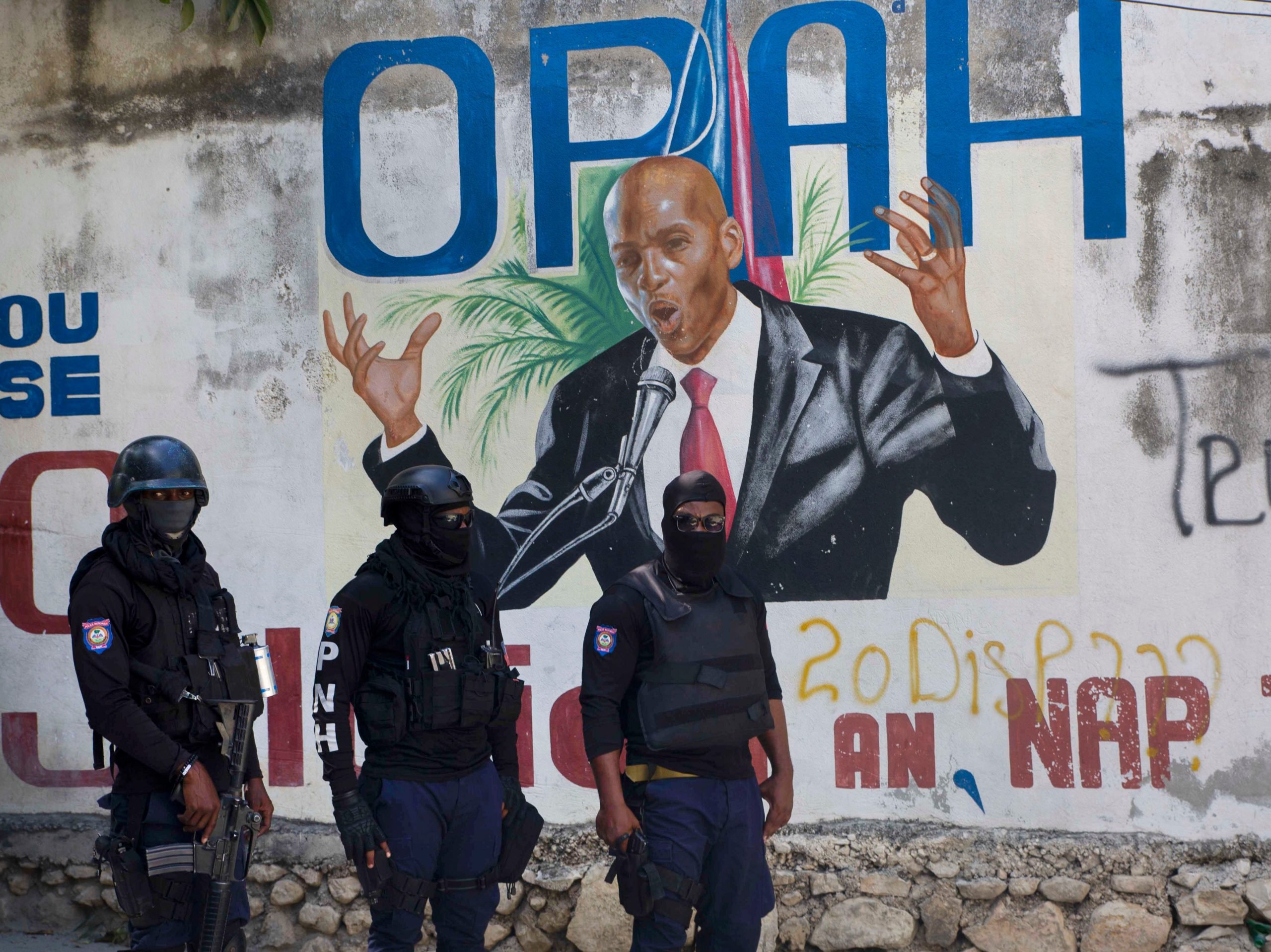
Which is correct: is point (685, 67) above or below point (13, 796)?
above

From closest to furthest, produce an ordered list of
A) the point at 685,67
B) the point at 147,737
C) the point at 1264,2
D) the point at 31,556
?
the point at 147,737
the point at 1264,2
the point at 685,67
the point at 31,556

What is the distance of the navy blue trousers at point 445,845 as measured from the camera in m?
3.64

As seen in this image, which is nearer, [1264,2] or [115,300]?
[1264,2]

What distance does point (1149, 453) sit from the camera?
500 cm

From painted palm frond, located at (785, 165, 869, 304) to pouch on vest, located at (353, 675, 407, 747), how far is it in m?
2.54

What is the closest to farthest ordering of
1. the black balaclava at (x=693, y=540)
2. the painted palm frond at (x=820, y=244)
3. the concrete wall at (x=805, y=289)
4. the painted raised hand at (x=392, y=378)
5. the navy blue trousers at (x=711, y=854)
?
1. the navy blue trousers at (x=711, y=854)
2. the black balaclava at (x=693, y=540)
3. the concrete wall at (x=805, y=289)
4. the painted palm frond at (x=820, y=244)
5. the painted raised hand at (x=392, y=378)

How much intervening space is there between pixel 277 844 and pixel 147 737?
209 cm

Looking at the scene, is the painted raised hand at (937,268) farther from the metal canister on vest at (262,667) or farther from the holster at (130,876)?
the holster at (130,876)

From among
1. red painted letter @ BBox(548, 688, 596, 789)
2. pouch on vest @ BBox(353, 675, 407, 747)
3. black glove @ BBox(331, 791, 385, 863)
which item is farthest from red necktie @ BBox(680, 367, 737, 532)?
black glove @ BBox(331, 791, 385, 863)

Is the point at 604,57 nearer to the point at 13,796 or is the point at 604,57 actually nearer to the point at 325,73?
the point at 325,73

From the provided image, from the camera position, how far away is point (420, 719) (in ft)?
11.9

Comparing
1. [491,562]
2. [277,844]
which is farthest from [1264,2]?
[277,844]

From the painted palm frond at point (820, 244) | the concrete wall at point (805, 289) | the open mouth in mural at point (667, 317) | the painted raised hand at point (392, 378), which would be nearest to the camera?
the concrete wall at point (805, 289)

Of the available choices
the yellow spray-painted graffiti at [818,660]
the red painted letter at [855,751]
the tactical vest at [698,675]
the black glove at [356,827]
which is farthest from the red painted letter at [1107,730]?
the black glove at [356,827]
